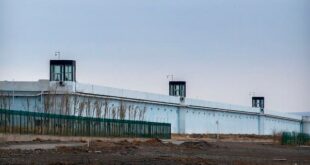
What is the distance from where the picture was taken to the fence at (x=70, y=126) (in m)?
46.6

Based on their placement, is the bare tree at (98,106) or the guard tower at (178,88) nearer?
the bare tree at (98,106)

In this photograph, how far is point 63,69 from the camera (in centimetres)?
6806

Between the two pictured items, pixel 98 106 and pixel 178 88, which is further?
pixel 178 88

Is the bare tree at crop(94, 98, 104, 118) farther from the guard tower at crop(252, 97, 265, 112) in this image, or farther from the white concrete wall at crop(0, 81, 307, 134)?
the guard tower at crop(252, 97, 265, 112)

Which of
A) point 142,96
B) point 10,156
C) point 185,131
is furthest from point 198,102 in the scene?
point 10,156

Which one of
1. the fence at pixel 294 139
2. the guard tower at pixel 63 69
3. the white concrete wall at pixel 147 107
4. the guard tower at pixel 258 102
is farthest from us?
the guard tower at pixel 258 102

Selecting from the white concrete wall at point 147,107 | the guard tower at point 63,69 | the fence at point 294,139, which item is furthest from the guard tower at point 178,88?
the guard tower at point 63,69

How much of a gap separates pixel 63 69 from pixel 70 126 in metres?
13.5

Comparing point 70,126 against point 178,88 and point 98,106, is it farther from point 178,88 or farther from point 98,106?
point 178,88

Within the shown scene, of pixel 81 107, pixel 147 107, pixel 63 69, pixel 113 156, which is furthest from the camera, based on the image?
pixel 147 107

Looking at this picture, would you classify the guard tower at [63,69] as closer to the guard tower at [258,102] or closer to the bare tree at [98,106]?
the bare tree at [98,106]

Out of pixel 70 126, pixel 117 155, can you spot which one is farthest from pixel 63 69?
pixel 117 155

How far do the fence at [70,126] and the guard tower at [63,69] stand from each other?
6.95 metres

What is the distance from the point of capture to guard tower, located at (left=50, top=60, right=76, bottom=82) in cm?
6762
